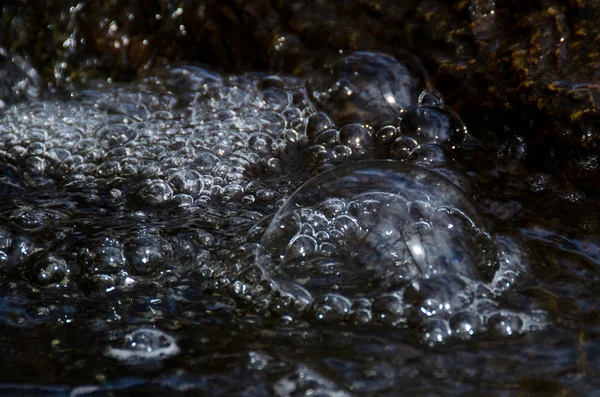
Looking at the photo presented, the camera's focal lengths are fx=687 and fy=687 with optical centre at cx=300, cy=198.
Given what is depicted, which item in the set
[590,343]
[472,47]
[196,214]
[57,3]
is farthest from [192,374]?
[57,3]

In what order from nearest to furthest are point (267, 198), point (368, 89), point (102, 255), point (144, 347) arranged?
point (144, 347)
point (102, 255)
point (267, 198)
point (368, 89)

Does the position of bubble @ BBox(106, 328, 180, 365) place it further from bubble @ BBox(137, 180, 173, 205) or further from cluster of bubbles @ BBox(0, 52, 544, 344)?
bubble @ BBox(137, 180, 173, 205)

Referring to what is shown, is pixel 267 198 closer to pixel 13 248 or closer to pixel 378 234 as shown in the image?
pixel 378 234

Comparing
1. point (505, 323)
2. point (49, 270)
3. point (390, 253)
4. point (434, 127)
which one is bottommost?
point (505, 323)

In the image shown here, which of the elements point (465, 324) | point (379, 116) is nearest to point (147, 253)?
point (465, 324)

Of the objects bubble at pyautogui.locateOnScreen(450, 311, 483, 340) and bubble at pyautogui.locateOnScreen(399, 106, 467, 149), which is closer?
bubble at pyautogui.locateOnScreen(450, 311, 483, 340)

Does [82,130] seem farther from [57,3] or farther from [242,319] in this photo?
[242,319]

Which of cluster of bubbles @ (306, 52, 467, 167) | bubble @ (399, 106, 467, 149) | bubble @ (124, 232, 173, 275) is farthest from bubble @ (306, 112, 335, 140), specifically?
bubble @ (124, 232, 173, 275)
